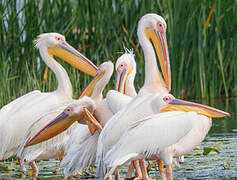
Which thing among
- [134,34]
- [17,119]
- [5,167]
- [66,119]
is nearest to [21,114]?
[17,119]

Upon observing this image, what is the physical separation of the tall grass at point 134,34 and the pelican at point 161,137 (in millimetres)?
5448

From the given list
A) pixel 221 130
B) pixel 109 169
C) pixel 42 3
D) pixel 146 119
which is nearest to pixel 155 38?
pixel 146 119

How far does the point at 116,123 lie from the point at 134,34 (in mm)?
6429

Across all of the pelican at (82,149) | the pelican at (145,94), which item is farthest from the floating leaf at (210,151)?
the pelican at (82,149)

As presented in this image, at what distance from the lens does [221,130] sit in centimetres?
756

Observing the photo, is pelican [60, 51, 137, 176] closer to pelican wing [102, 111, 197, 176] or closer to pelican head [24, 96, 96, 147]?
pelican head [24, 96, 96, 147]

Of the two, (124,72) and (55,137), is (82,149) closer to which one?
(55,137)

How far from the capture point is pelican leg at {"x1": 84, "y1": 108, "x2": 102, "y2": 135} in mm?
4863

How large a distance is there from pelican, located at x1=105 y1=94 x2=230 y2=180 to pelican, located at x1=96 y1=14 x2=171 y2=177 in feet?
0.47

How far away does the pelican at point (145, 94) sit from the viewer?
14.7 ft

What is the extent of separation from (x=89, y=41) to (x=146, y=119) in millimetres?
6496

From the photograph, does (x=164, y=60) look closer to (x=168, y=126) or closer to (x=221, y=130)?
(x=168, y=126)

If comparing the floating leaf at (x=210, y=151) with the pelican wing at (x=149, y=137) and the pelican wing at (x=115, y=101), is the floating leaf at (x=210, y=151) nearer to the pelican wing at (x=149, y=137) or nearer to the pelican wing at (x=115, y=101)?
the pelican wing at (x=115, y=101)

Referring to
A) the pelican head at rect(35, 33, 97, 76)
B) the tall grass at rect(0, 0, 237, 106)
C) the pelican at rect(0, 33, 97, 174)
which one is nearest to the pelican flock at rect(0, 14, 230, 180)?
the pelican at rect(0, 33, 97, 174)
